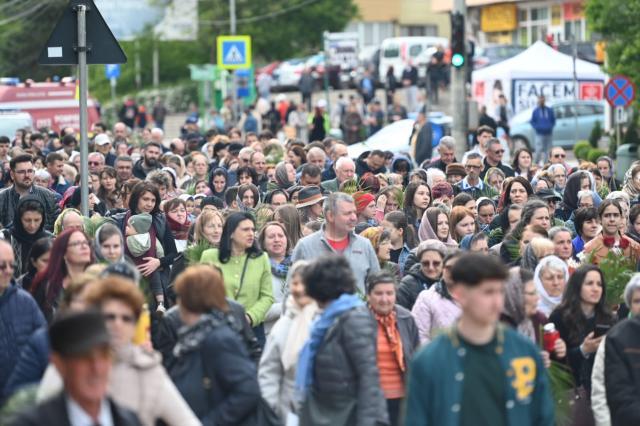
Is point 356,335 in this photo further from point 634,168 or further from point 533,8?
point 533,8

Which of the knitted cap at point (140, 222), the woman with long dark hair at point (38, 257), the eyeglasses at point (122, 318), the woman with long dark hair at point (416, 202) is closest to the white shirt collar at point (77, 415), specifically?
the eyeglasses at point (122, 318)

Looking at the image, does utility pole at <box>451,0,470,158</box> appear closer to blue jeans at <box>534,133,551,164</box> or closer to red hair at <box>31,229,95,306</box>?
blue jeans at <box>534,133,551,164</box>

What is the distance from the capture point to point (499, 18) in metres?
71.8

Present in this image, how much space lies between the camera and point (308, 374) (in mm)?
8414

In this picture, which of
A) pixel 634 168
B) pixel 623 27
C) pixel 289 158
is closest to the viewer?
pixel 634 168

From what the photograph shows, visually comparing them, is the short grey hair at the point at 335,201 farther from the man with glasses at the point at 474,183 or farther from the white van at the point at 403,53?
the white van at the point at 403,53

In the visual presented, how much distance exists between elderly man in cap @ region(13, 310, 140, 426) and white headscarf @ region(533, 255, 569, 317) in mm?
5293

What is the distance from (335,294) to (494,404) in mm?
1733

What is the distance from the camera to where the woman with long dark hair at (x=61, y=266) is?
9852 millimetres

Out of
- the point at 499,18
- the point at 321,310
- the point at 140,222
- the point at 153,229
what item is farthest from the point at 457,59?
the point at 499,18

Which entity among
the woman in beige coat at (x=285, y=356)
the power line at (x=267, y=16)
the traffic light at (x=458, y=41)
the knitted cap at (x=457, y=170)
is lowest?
the woman in beige coat at (x=285, y=356)

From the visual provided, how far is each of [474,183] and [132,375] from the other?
474 inches

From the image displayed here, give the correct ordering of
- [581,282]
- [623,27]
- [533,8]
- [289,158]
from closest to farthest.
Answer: [581,282] → [289,158] → [623,27] → [533,8]

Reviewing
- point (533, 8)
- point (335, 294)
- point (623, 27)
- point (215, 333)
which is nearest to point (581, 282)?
point (335, 294)
